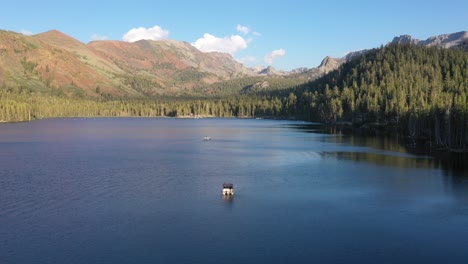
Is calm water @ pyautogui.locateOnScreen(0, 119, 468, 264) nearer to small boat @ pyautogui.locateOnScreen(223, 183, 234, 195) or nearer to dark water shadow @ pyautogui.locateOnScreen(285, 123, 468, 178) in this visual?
dark water shadow @ pyautogui.locateOnScreen(285, 123, 468, 178)

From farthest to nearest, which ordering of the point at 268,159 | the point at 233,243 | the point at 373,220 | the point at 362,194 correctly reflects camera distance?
1. the point at 268,159
2. the point at 362,194
3. the point at 373,220
4. the point at 233,243

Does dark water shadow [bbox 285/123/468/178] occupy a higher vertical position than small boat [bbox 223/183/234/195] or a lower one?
higher

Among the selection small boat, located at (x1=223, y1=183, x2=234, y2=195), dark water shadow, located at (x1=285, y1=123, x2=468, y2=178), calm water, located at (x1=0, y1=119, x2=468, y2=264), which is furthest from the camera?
dark water shadow, located at (x1=285, y1=123, x2=468, y2=178)

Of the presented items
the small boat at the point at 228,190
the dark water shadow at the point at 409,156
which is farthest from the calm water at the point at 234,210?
the small boat at the point at 228,190

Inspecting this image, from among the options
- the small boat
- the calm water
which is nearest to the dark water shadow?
the calm water

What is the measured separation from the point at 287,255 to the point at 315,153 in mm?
95613

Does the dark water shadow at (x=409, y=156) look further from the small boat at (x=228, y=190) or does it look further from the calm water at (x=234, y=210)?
the small boat at (x=228, y=190)

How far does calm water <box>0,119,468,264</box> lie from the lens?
5147cm

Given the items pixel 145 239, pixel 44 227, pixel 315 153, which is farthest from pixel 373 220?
pixel 315 153

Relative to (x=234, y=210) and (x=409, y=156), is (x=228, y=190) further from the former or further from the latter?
(x=409, y=156)

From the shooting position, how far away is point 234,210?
69.8 metres

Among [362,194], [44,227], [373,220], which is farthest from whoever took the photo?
[362,194]

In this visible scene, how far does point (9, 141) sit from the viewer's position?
174 m

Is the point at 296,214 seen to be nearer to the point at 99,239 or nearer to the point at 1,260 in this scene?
the point at 99,239
